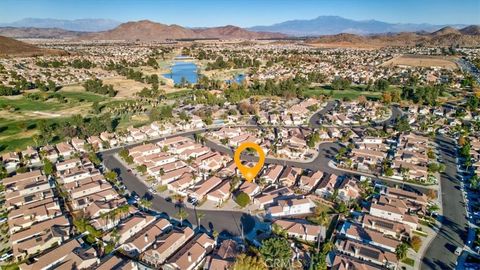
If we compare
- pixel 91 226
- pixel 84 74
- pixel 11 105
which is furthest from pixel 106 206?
pixel 84 74

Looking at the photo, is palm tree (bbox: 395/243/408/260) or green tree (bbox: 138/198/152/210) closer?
palm tree (bbox: 395/243/408/260)

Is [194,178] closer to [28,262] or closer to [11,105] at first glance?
[28,262]

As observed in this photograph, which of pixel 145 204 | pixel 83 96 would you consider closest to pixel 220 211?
pixel 145 204

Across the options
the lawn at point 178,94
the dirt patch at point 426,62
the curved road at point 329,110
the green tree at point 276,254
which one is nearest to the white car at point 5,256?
the green tree at point 276,254

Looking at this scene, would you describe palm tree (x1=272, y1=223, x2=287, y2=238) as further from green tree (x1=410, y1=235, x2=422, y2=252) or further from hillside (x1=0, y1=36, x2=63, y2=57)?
hillside (x1=0, y1=36, x2=63, y2=57)

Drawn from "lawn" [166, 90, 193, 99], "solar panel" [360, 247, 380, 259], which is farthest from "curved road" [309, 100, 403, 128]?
"solar panel" [360, 247, 380, 259]


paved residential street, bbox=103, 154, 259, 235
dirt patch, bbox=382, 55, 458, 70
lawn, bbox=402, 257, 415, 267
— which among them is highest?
dirt patch, bbox=382, 55, 458, 70
